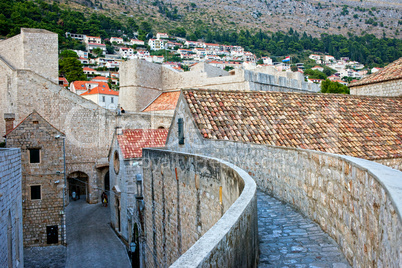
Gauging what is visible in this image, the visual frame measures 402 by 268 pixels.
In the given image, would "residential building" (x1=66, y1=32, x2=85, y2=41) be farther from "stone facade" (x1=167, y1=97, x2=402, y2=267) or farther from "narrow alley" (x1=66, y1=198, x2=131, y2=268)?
"stone facade" (x1=167, y1=97, x2=402, y2=267)

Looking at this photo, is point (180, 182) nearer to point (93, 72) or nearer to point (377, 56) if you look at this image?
point (93, 72)

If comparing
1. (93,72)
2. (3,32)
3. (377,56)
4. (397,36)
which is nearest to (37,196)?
(3,32)

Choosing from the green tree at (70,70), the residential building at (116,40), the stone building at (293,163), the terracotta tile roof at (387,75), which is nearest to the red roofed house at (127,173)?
the stone building at (293,163)

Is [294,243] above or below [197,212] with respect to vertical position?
above

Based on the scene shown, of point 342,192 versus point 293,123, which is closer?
point 342,192

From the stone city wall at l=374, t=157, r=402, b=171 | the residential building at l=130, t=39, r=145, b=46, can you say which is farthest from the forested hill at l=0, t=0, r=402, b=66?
the stone city wall at l=374, t=157, r=402, b=171

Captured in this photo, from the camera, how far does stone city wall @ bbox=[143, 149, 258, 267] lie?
9.09 feet

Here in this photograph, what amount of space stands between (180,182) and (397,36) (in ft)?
752

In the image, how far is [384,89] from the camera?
1944 cm

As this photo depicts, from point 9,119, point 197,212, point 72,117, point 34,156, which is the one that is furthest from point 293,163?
point 72,117

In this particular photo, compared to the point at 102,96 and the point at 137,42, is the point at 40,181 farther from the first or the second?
the point at 137,42

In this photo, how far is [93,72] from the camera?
86.9 metres

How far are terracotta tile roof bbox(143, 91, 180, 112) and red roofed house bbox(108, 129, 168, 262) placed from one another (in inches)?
422

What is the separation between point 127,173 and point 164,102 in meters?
15.7
